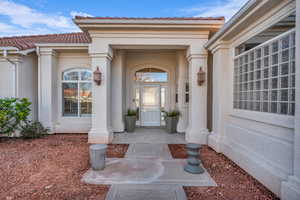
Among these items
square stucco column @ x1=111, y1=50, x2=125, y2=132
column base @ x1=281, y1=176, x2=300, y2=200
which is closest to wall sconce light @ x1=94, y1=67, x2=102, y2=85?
square stucco column @ x1=111, y1=50, x2=125, y2=132

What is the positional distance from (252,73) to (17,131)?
24.7 feet

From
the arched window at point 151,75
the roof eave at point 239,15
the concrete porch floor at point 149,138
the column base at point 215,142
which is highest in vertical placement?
the roof eave at point 239,15

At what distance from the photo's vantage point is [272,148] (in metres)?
2.50

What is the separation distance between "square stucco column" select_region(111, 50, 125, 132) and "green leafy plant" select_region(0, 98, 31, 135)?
9.61 feet

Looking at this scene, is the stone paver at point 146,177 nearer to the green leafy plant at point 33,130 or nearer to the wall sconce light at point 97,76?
the wall sconce light at point 97,76

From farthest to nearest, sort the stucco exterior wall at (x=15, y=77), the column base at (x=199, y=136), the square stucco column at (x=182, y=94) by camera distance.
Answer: the square stucco column at (x=182, y=94)
the stucco exterior wall at (x=15, y=77)
the column base at (x=199, y=136)

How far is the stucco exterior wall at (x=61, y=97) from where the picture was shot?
601 centimetres

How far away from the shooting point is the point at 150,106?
7.39 metres

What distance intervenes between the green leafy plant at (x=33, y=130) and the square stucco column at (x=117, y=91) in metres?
2.59

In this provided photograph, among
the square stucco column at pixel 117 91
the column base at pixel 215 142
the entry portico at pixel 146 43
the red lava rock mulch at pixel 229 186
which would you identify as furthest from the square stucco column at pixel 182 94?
the red lava rock mulch at pixel 229 186

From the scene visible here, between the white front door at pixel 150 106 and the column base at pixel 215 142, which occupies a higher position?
the white front door at pixel 150 106

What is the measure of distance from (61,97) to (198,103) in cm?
527

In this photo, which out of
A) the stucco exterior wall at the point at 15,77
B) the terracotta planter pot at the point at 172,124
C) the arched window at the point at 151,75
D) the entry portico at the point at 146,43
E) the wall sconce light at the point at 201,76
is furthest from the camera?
the arched window at the point at 151,75

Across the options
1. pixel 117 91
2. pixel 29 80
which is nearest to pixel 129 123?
pixel 117 91
